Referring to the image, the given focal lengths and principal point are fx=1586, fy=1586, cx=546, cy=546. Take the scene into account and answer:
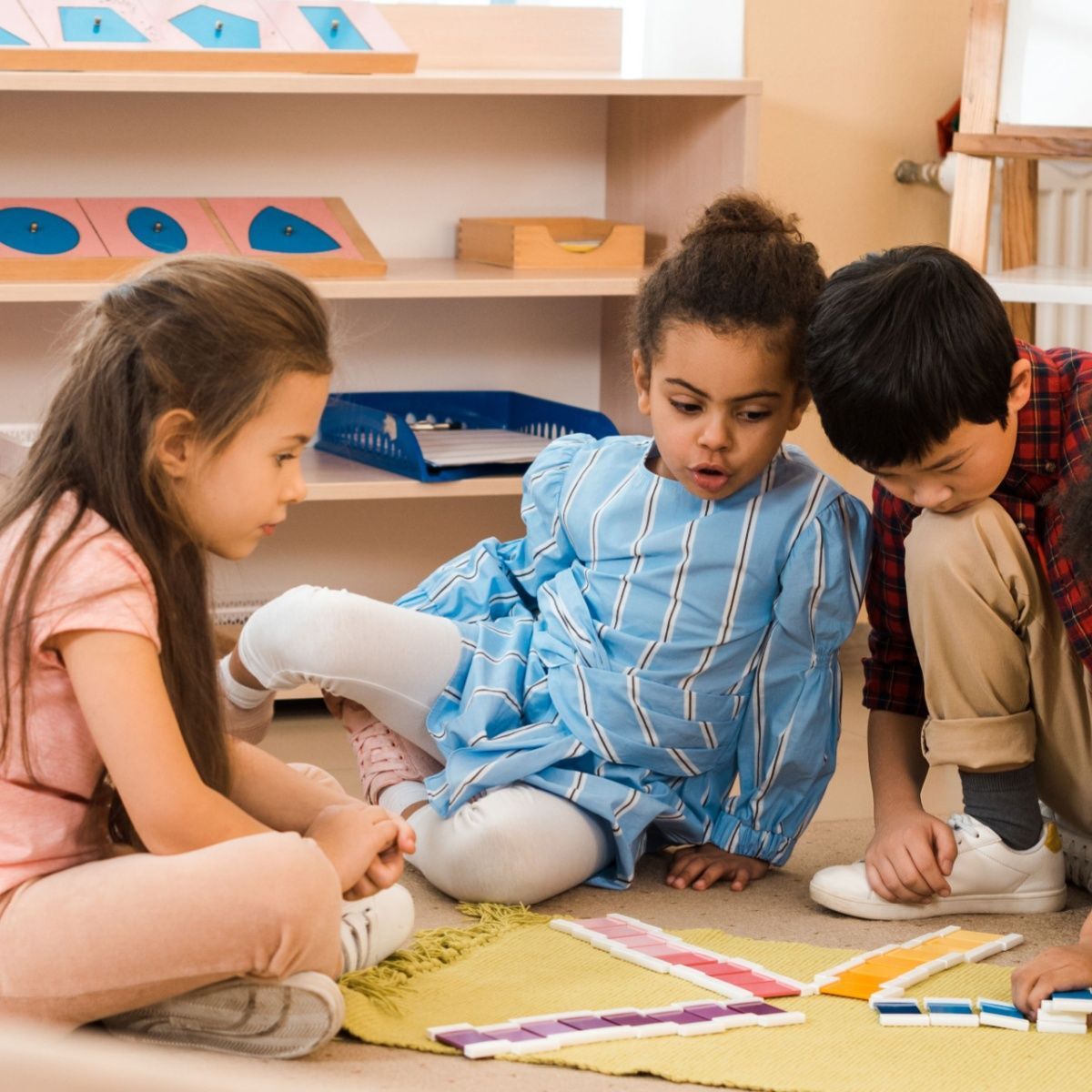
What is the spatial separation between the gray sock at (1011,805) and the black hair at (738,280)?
372 mm

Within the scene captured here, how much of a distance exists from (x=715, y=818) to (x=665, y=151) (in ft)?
3.37

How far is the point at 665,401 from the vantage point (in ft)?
4.35

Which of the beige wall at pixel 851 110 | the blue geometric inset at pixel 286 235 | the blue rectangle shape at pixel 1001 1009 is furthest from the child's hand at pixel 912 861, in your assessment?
the blue geometric inset at pixel 286 235

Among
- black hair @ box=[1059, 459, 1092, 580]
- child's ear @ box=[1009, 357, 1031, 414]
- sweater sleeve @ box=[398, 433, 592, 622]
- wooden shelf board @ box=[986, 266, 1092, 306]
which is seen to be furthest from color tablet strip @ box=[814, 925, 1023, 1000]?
wooden shelf board @ box=[986, 266, 1092, 306]

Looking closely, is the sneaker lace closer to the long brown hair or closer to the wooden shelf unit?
the long brown hair

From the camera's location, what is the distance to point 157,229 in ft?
6.29

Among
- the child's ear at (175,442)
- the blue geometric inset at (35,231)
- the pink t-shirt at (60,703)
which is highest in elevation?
the blue geometric inset at (35,231)

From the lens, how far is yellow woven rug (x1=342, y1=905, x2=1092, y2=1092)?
959 mm

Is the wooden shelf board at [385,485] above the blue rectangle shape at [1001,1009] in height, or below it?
above

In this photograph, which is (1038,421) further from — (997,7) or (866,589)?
(997,7)

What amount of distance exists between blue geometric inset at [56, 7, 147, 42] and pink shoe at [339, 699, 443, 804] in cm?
86

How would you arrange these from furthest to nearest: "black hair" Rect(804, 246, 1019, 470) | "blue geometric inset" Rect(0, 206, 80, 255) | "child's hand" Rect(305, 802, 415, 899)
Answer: "blue geometric inset" Rect(0, 206, 80, 255), "black hair" Rect(804, 246, 1019, 470), "child's hand" Rect(305, 802, 415, 899)

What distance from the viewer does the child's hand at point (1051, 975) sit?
1.03 m

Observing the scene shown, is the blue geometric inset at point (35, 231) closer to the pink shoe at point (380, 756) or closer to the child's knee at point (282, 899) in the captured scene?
the pink shoe at point (380, 756)
